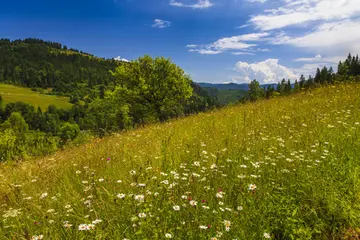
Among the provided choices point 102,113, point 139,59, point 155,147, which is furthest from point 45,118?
point 155,147

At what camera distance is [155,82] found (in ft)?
93.2

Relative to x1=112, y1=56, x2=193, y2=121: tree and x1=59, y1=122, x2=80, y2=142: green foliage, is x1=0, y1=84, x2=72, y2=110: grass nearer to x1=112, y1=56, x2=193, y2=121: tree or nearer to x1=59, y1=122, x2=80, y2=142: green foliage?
x1=59, y1=122, x2=80, y2=142: green foliage

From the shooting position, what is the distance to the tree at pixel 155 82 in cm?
2833

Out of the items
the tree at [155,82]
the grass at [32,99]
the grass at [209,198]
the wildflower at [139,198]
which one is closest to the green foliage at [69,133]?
the grass at [209,198]

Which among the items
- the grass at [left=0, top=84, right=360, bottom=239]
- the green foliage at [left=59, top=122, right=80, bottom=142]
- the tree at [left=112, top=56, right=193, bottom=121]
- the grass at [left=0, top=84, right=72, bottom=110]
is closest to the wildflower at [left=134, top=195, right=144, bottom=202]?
the grass at [left=0, top=84, right=360, bottom=239]

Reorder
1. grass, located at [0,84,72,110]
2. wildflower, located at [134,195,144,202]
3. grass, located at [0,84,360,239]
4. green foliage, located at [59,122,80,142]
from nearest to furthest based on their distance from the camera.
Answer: grass, located at [0,84,360,239], wildflower, located at [134,195,144,202], green foliage, located at [59,122,80,142], grass, located at [0,84,72,110]

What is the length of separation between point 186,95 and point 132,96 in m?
6.71

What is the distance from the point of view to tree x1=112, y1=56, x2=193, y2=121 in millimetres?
28328

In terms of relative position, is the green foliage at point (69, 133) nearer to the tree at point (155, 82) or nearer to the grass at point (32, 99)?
the tree at point (155, 82)

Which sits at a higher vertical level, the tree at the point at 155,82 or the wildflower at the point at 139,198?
the tree at the point at 155,82

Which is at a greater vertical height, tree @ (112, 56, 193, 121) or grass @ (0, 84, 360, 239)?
tree @ (112, 56, 193, 121)

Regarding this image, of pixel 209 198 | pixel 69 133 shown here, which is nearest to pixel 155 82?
pixel 69 133

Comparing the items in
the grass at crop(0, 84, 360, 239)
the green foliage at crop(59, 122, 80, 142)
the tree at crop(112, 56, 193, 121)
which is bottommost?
the green foliage at crop(59, 122, 80, 142)

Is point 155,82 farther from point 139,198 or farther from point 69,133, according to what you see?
point 139,198
